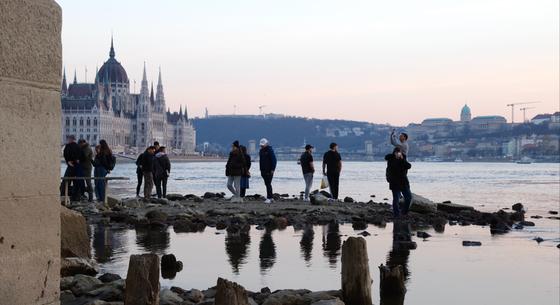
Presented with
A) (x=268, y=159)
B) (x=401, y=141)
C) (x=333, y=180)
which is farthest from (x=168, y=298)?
(x=333, y=180)

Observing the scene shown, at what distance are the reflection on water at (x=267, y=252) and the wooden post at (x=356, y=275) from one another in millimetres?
2238

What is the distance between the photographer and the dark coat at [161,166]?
2172cm

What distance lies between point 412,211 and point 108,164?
7.16 meters

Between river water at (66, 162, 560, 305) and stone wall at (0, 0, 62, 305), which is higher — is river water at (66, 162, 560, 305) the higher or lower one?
the lower one

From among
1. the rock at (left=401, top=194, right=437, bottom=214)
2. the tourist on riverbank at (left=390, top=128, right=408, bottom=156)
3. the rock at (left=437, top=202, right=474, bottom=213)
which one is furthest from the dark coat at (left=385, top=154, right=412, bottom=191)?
the rock at (left=437, top=202, right=474, bottom=213)

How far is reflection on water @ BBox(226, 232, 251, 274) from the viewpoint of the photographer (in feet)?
35.0

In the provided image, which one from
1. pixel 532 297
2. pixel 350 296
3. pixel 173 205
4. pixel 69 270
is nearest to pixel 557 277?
pixel 532 297

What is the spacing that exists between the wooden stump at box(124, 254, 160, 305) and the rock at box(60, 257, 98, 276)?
243cm

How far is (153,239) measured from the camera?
528 inches

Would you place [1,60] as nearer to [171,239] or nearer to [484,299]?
[484,299]

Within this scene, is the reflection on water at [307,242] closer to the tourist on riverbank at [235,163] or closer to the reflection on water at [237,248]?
the reflection on water at [237,248]

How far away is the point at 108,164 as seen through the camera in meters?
20.3

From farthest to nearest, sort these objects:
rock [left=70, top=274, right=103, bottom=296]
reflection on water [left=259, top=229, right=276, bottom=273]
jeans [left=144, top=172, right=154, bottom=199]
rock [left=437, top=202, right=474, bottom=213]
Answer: jeans [left=144, top=172, right=154, bottom=199] < rock [left=437, top=202, right=474, bottom=213] < reflection on water [left=259, top=229, right=276, bottom=273] < rock [left=70, top=274, right=103, bottom=296]

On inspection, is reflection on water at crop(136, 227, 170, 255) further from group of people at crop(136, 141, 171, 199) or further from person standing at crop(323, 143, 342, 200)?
person standing at crop(323, 143, 342, 200)
